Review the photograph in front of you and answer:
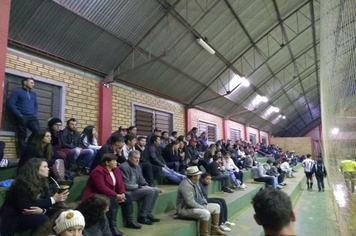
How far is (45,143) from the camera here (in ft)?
9.59

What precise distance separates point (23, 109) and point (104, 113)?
2011mm

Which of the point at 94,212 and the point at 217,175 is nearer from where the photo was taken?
the point at 94,212

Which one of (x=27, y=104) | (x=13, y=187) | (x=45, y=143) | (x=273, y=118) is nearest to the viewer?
(x=13, y=187)

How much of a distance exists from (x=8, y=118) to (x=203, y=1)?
17.1ft

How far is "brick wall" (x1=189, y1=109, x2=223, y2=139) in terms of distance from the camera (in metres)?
9.84

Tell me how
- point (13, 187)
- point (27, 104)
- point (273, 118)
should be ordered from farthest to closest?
point (273, 118) → point (27, 104) → point (13, 187)

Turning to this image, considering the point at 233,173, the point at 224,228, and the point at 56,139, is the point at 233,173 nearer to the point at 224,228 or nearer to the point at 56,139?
the point at 224,228

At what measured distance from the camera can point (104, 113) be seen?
18.3 ft

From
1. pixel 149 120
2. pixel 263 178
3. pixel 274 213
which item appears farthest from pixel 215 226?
pixel 263 178

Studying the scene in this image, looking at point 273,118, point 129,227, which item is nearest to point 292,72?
point 273,118

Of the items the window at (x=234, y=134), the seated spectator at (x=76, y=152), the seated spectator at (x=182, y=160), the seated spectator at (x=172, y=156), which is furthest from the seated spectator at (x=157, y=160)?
the window at (x=234, y=134)

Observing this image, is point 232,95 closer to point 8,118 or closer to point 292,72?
point 292,72

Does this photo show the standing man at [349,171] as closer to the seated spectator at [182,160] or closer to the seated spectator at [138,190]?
the seated spectator at [182,160]

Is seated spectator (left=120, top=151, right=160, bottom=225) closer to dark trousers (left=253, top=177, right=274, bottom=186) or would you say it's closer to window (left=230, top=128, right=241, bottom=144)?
dark trousers (left=253, top=177, right=274, bottom=186)
